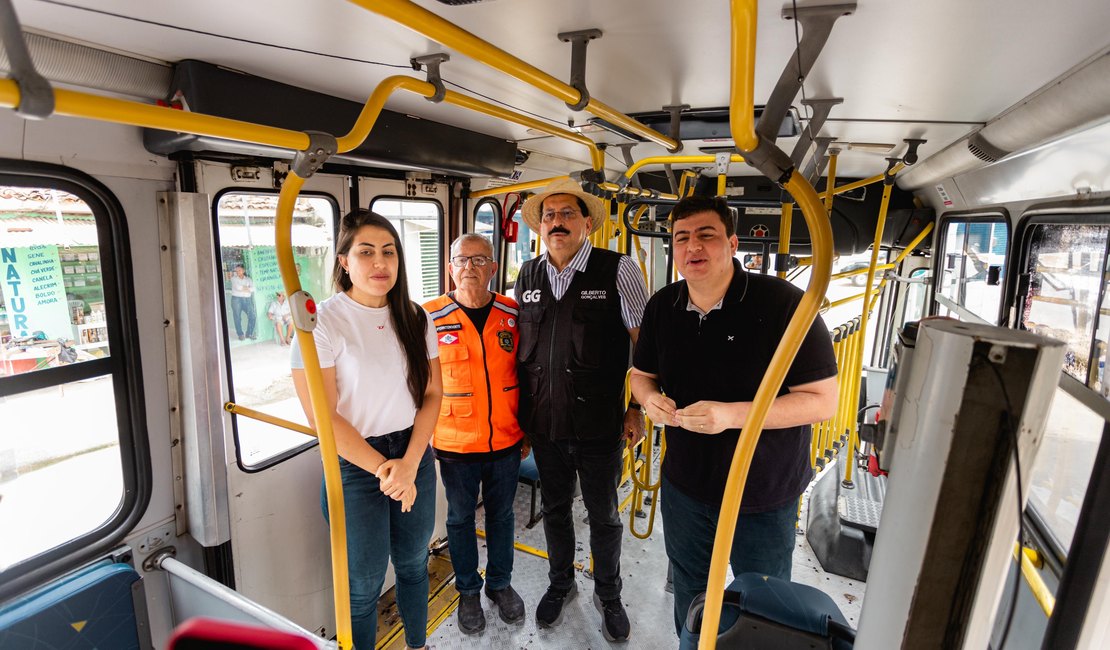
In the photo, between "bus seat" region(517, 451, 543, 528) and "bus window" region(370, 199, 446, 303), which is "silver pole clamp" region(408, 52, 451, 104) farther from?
"bus seat" region(517, 451, 543, 528)

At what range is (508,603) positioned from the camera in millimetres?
2930

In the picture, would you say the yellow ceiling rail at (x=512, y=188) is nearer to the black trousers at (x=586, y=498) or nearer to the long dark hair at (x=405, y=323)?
the long dark hair at (x=405, y=323)

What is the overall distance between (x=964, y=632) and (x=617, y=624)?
2.27 metres

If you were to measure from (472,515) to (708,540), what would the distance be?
1267 millimetres

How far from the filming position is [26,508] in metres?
1.88

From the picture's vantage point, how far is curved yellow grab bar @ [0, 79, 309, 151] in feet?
2.53

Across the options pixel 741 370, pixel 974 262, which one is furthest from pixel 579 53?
pixel 974 262

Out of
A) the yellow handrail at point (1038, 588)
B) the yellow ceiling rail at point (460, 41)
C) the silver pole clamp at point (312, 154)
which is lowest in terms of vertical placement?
the yellow handrail at point (1038, 588)

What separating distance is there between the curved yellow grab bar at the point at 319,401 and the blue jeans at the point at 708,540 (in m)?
1.23

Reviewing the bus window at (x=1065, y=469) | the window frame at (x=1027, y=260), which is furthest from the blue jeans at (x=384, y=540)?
the bus window at (x=1065, y=469)

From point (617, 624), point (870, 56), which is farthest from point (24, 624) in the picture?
point (870, 56)

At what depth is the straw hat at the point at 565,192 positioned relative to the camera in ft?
8.38

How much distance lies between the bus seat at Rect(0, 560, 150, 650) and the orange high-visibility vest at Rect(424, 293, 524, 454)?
134cm

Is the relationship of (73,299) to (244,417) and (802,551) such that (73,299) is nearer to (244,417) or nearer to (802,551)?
(244,417)
